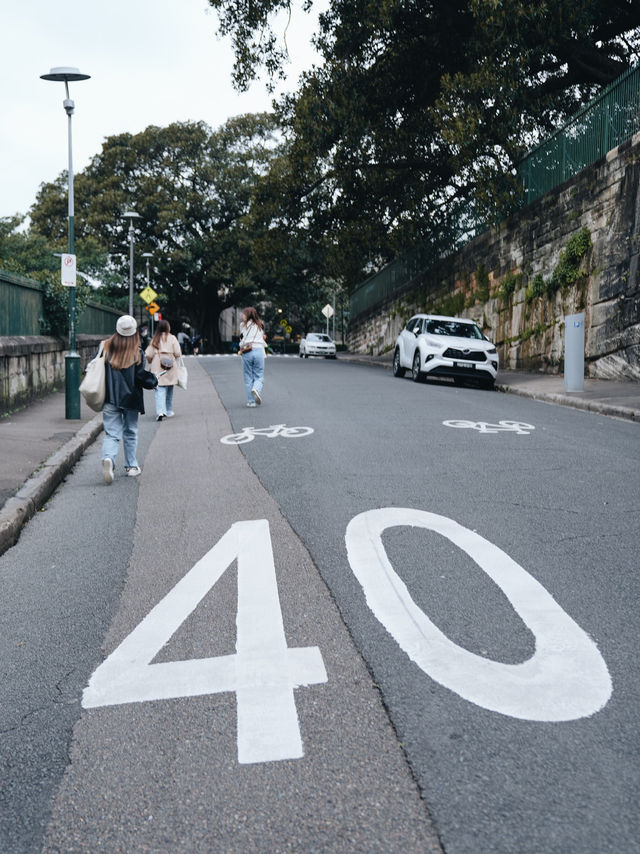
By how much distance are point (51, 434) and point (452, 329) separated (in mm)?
11250

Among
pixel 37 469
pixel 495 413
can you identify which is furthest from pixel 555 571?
pixel 495 413

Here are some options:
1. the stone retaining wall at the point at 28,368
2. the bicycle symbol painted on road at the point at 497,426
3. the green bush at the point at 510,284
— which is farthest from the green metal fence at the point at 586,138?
the stone retaining wall at the point at 28,368

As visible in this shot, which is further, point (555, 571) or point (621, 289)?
point (621, 289)

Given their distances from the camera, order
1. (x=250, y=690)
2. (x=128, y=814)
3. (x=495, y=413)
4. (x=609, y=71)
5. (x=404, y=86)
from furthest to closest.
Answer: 1. (x=404, y=86)
2. (x=609, y=71)
3. (x=495, y=413)
4. (x=250, y=690)
5. (x=128, y=814)

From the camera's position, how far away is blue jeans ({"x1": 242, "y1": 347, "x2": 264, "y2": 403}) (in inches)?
548

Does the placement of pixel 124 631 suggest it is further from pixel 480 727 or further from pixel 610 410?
pixel 610 410

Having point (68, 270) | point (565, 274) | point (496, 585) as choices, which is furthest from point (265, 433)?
point (565, 274)

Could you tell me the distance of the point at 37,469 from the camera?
8227mm

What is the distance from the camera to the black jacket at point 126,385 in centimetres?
809

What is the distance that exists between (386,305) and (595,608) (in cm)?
3568

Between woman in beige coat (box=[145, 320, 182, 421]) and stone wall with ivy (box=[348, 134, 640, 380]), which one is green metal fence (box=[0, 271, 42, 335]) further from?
stone wall with ivy (box=[348, 134, 640, 380])

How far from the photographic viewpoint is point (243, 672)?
3434mm

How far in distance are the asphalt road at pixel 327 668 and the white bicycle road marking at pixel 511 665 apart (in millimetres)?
14

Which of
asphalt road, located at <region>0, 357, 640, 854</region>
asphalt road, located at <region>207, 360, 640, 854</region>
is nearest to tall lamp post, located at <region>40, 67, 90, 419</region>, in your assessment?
asphalt road, located at <region>207, 360, 640, 854</region>
